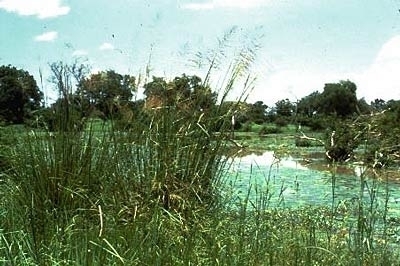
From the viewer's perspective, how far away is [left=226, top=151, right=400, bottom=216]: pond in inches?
123

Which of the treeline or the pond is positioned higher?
the treeline

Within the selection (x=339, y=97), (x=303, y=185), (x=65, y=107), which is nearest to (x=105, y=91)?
(x=65, y=107)

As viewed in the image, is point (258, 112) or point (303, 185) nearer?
point (258, 112)

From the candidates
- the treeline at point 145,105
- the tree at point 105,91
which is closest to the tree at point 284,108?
the treeline at point 145,105

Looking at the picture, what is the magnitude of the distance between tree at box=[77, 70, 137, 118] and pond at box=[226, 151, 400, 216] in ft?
2.98

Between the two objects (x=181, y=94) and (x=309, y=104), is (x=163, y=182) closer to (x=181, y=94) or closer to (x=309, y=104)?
(x=181, y=94)

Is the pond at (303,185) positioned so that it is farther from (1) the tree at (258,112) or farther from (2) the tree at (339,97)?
(2) the tree at (339,97)

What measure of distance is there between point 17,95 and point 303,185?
4920 mm

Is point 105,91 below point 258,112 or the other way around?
the other way around

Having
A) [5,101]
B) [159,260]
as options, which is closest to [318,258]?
[159,260]

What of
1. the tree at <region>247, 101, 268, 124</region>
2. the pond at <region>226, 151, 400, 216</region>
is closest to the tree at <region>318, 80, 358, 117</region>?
the pond at <region>226, 151, 400, 216</region>

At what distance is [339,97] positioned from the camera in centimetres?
614

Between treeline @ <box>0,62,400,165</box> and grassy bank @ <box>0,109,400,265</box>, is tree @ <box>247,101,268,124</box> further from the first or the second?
grassy bank @ <box>0,109,400,265</box>

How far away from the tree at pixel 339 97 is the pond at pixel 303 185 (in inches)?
20.8
